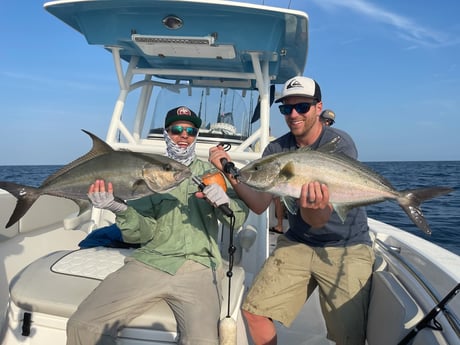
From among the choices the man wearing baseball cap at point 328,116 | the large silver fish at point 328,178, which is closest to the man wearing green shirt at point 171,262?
the large silver fish at point 328,178

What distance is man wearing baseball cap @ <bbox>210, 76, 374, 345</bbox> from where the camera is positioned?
9.11 feet

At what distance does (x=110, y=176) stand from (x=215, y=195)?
2.53 ft

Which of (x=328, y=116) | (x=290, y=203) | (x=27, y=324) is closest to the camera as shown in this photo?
(x=290, y=203)

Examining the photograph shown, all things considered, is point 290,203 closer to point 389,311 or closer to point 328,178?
point 328,178

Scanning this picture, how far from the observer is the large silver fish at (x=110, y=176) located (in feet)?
8.17

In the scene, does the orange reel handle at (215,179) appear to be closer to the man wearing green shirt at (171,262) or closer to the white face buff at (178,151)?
the man wearing green shirt at (171,262)

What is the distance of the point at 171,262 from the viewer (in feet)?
9.34

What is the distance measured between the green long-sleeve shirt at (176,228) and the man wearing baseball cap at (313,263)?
0.36m

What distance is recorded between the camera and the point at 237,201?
9.90 ft

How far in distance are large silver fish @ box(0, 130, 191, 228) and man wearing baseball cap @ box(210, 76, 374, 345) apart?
1.54ft

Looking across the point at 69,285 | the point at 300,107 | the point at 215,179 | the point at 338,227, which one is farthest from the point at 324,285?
the point at 69,285

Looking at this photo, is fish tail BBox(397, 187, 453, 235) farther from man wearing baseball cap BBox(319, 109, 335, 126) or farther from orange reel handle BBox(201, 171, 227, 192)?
man wearing baseball cap BBox(319, 109, 335, 126)

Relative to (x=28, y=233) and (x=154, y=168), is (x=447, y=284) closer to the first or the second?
(x=154, y=168)

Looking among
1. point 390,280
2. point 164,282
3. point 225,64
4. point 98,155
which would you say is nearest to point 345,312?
point 390,280
